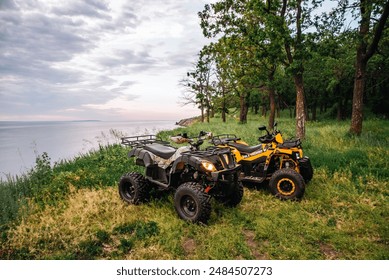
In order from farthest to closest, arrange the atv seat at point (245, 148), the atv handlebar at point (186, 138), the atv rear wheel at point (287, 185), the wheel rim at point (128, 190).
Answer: the atv seat at point (245, 148) < the wheel rim at point (128, 190) < the atv rear wheel at point (287, 185) < the atv handlebar at point (186, 138)

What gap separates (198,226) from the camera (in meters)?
4.61

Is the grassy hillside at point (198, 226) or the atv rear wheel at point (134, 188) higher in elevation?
the atv rear wheel at point (134, 188)

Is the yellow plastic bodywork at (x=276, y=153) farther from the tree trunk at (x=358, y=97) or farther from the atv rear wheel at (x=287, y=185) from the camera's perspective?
the tree trunk at (x=358, y=97)

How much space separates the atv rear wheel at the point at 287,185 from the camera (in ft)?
18.7

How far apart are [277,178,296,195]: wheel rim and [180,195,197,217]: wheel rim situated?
2226 millimetres

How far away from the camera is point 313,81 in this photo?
27094 millimetres

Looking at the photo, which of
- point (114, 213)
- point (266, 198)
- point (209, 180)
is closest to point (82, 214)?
point (114, 213)

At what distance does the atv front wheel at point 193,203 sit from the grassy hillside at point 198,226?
177 millimetres

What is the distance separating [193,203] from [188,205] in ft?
0.42

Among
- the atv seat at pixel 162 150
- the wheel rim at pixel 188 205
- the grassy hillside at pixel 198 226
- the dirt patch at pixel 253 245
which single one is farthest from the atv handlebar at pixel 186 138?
the dirt patch at pixel 253 245

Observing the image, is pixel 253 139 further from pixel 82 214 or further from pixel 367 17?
pixel 82 214

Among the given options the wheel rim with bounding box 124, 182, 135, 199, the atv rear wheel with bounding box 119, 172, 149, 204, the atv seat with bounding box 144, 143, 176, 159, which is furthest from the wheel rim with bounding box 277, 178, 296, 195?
the wheel rim with bounding box 124, 182, 135, 199

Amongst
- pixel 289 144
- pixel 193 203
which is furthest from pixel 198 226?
pixel 289 144
